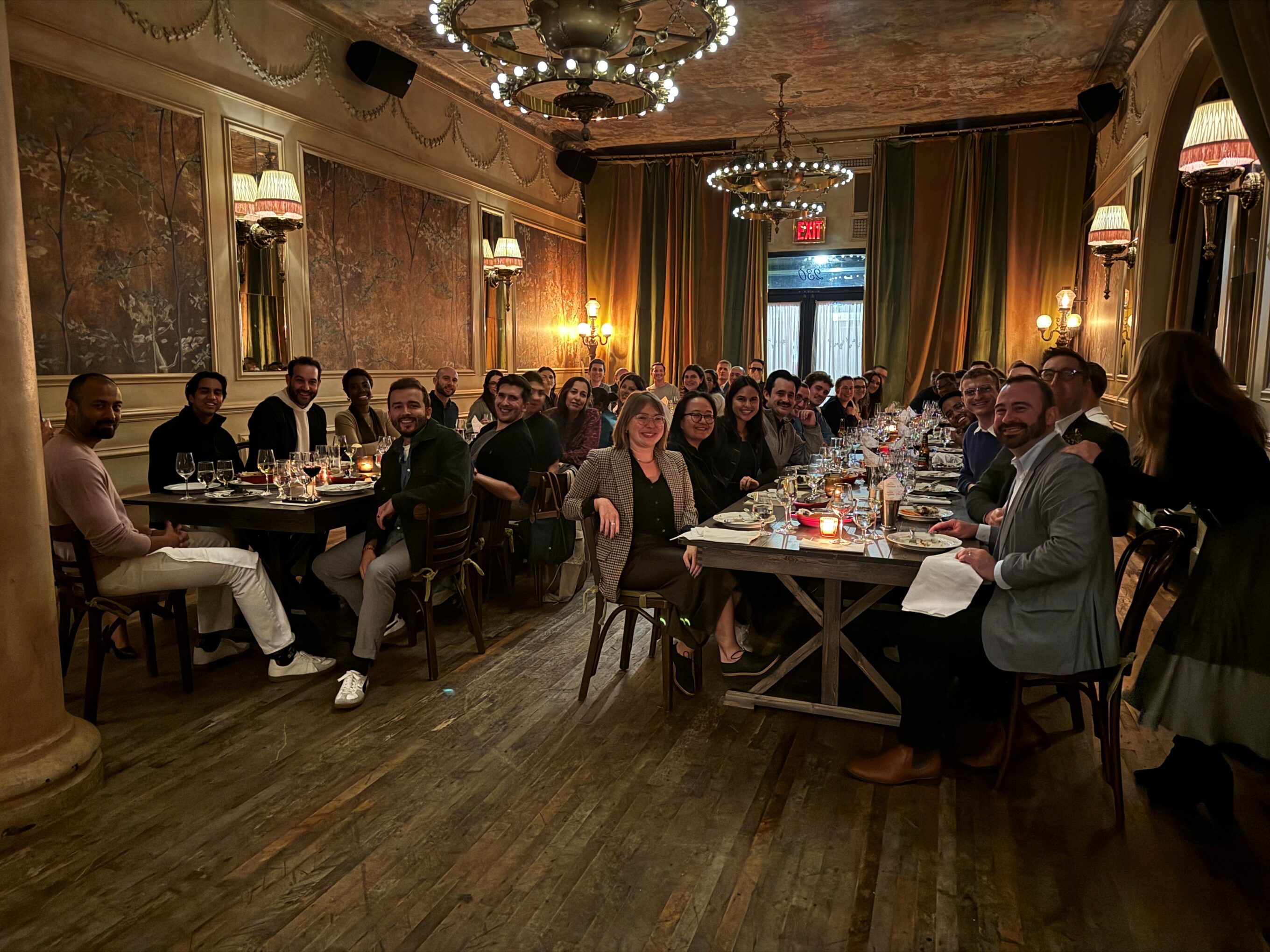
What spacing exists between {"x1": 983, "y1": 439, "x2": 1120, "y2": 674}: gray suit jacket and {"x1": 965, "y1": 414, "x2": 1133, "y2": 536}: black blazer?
16 cm

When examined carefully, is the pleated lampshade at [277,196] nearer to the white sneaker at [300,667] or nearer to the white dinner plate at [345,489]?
the white dinner plate at [345,489]

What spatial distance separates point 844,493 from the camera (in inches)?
168

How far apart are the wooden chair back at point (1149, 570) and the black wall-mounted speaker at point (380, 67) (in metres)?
7.61

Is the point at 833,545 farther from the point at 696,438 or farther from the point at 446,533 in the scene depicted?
the point at 446,533

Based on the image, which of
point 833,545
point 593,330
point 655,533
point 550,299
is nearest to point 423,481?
point 655,533

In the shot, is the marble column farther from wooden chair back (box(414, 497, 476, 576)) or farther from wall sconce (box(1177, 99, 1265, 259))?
wall sconce (box(1177, 99, 1265, 259))

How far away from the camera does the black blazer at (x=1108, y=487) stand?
9.54 ft

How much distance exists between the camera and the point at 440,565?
13.0ft

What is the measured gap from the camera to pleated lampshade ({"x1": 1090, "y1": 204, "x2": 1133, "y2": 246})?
7566 mm

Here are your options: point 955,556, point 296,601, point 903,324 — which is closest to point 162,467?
point 296,601

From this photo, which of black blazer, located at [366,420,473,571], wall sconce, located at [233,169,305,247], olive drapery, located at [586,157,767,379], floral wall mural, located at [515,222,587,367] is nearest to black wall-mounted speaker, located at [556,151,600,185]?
olive drapery, located at [586,157,767,379]

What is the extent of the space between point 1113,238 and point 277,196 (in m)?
7.07

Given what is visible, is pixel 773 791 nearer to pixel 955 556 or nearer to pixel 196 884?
pixel 955 556

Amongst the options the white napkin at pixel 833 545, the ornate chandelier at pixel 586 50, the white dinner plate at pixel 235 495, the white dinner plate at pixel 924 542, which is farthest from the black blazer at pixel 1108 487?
the white dinner plate at pixel 235 495
